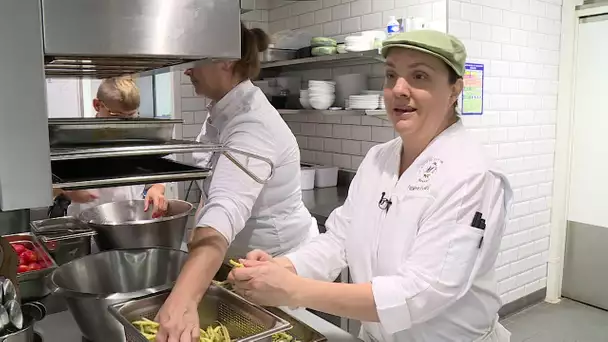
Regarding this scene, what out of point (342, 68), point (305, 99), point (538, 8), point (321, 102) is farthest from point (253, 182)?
point (538, 8)

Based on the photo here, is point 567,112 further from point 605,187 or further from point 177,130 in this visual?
point 177,130

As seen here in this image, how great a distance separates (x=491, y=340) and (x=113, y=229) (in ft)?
4.60

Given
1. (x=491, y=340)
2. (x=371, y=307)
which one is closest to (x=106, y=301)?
(x=371, y=307)

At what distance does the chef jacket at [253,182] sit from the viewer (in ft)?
5.60

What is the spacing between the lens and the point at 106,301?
51.6 inches

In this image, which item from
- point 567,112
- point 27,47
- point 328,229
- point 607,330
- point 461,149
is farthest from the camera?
point 567,112

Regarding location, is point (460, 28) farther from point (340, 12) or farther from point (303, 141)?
point (303, 141)

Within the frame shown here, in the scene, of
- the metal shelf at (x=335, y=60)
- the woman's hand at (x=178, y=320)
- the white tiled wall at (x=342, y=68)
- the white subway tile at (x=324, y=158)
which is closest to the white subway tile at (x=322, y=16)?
the white tiled wall at (x=342, y=68)

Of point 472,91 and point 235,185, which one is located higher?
point 472,91

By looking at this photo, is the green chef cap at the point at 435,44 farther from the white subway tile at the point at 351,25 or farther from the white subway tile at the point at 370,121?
the white subway tile at the point at 351,25

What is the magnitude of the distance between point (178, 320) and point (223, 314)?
0.21 m

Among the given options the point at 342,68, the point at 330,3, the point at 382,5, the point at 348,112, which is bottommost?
the point at 348,112

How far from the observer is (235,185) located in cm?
173

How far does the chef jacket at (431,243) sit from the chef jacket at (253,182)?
0.89 feet
